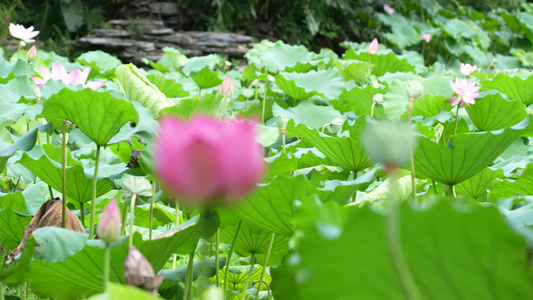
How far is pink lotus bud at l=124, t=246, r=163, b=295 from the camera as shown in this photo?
48cm

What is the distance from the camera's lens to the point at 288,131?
1310 millimetres

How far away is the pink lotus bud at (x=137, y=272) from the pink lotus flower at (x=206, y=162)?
0.46 feet

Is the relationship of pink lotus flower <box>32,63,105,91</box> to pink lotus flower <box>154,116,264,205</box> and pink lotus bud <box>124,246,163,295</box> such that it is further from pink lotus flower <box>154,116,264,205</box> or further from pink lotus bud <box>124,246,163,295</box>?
pink lotus flower <box>154,116,264,205</box>

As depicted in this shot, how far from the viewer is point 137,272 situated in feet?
1.59

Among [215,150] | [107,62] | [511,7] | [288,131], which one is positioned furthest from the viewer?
[511,7]

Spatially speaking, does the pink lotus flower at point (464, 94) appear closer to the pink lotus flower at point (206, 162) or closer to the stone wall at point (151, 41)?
the pink lotus flower at point (206, 162)

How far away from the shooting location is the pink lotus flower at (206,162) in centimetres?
35

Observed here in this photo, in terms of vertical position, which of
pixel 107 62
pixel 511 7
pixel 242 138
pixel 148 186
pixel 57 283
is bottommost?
pixel 511 7

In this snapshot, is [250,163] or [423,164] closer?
[250,163]

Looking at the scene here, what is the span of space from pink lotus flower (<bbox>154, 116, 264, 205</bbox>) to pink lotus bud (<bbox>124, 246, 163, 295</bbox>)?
0.46ft

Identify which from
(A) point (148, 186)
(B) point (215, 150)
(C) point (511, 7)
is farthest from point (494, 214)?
(C) point (511, 7)

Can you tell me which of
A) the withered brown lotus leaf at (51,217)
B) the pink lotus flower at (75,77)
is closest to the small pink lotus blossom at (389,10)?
the pink lotus flower at (75,77)

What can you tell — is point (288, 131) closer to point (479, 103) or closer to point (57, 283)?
point (479, 103)

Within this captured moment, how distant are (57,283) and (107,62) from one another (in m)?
2.77
